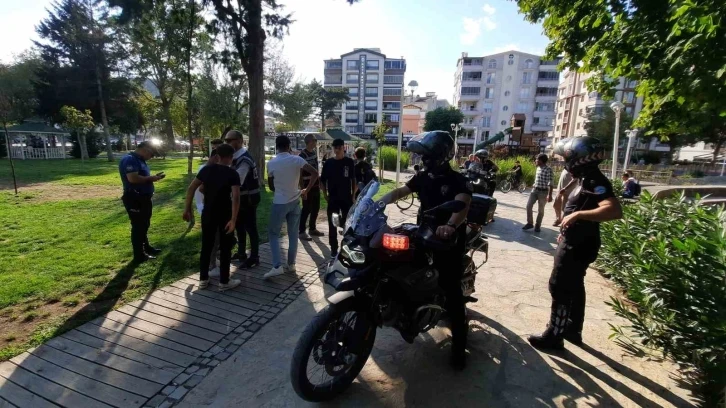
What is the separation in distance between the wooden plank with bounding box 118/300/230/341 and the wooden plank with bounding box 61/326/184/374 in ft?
1.45

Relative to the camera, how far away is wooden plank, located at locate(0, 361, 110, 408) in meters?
2.27

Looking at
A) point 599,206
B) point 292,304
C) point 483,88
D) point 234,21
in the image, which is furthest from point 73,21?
point 483,88

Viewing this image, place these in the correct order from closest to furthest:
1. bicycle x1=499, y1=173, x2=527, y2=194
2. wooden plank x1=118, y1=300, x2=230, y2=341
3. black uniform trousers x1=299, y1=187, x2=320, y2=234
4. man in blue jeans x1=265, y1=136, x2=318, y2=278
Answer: wooden plank x1=118, y1=300, x2=230, y2=341
man in blue jeans x1=265, y1=136, x2=318, y2=278
black uniform trousers x1=299, y1=187, x2=320, y2=234
bicycle x1=499, y1=173, x2=527, y2=194

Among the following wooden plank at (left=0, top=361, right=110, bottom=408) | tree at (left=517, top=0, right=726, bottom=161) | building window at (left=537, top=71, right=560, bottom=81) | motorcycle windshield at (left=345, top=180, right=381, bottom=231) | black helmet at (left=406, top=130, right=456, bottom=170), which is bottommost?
wooden plank at (left=0, top=361, right=110, bottom=408)

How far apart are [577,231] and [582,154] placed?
2.04 ft

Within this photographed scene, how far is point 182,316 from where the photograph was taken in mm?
3451

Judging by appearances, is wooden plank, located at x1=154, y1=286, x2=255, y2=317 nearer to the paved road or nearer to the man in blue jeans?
the paved road

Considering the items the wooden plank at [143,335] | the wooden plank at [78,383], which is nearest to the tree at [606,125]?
the wooden plank at [143,335]

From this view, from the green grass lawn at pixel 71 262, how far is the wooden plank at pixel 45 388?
272 millimetres

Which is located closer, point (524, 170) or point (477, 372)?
point (477, 372)

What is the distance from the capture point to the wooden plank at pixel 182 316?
3.27m

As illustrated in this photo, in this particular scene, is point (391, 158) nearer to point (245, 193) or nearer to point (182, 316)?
point (245, 193)

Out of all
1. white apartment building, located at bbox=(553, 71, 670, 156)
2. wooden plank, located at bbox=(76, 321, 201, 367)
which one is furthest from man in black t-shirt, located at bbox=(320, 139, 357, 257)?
white apartment building, located at bbox=(553, 71, 670, 156)

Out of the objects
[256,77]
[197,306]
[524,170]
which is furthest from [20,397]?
[524,170]
